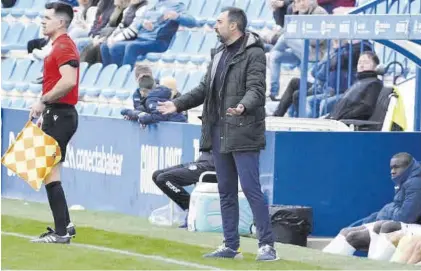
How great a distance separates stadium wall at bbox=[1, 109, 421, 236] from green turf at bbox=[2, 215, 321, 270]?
1527 millimetres

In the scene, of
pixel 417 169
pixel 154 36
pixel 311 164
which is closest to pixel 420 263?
pixel 417 169

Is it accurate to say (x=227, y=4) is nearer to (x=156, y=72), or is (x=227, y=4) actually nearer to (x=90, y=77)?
(x=156, y=72)

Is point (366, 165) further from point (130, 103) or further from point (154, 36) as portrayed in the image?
point (154, 36)

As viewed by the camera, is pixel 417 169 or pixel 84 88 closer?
pixel 417 169

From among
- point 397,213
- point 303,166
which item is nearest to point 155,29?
point 303,166

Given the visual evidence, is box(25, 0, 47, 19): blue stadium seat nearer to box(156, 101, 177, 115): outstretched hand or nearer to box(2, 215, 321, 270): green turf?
box(2, 215, 321, 270): green turf

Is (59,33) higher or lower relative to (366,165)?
higher

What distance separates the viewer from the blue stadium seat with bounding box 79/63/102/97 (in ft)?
64.6

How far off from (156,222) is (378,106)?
248cm

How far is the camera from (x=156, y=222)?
13.0m

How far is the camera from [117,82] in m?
19.2

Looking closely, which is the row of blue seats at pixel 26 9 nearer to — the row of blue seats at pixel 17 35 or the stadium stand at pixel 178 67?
the row of blue seats at pixel 17 35

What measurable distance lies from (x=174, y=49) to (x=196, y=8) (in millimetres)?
837

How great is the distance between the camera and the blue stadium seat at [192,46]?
18641 millimetres
